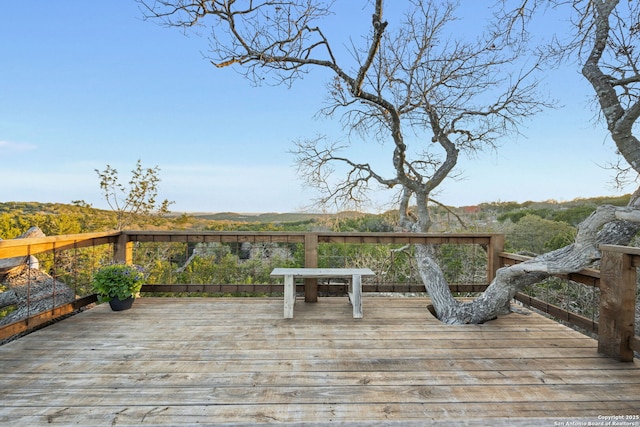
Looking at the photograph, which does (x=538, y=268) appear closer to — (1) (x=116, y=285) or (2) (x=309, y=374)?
(2) (x=309, y=374)

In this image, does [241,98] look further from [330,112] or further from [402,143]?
[402,143]

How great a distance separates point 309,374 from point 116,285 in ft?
8.45

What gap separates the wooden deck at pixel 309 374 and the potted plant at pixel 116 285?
351 millimetres

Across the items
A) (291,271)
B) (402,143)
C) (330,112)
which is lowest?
(291,271)

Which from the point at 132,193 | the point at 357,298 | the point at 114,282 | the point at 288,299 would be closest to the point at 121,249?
the point at 114,282

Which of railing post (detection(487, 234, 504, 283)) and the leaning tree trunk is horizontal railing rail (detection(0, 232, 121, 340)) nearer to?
the leaning tree trunk

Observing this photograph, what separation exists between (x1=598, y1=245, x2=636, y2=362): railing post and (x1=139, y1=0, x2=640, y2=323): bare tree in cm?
100

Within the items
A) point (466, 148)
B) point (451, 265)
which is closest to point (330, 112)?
point (466, 148)

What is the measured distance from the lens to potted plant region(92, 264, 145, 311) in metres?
3.62

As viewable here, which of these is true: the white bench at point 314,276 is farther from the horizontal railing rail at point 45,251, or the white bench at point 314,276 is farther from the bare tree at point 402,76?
the horizontal railing rail at point 45,251

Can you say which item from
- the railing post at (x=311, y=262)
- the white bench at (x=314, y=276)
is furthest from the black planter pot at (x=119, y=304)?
the railing post at (x=311, y=262)

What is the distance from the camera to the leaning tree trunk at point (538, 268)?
289 centimetres

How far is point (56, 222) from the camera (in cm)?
736

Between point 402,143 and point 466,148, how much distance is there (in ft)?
5.63
